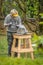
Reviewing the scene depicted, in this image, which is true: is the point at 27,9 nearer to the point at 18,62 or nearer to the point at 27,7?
the point at 27,7

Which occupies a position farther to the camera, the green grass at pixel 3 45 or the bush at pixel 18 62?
the green grass at pixel 3 45

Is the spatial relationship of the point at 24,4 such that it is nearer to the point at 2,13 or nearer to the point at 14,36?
the point at 2,13

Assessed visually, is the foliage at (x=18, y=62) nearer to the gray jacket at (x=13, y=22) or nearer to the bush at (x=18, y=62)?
the bush at (x=18, y=62)

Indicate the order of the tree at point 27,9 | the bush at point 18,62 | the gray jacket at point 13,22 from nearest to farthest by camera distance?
the bush at point 18,62
the gray jacket at point 13,22
the tree at point 27,9

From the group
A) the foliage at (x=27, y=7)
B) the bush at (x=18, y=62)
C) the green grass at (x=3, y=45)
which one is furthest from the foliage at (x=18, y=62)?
the foliage at (x=27, y=7)

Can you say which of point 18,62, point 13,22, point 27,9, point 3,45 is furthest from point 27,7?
point 18,62

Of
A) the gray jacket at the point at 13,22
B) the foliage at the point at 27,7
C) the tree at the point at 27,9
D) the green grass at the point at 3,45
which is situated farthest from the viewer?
→ the foliage at the point at 27,7

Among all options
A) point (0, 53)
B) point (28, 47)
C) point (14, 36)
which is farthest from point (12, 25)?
point (0, 53)

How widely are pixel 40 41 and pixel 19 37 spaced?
6.06 meters

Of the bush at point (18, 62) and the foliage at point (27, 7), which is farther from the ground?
the bush at point (18, 62)

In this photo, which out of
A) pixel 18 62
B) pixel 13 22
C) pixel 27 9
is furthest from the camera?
pixel 27 9

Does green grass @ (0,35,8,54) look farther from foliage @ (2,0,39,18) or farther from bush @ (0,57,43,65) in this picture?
foliage @ (2,0,39,18)

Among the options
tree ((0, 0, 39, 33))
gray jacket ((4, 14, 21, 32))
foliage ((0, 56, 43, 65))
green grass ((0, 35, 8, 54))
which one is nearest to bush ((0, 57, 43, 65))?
foliage ((0, 56, 43, 65))

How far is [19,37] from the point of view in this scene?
795 cm
